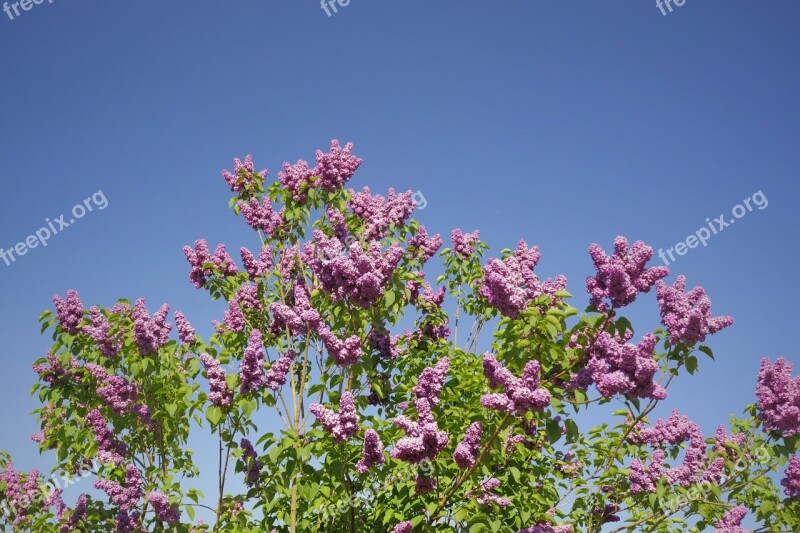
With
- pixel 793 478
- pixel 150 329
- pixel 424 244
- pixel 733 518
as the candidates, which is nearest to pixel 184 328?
pixel 150 329

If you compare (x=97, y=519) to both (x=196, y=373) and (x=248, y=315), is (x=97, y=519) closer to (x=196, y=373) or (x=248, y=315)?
(x=196, y=373)

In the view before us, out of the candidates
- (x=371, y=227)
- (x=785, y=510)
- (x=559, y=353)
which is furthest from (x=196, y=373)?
(x=785, y=510)

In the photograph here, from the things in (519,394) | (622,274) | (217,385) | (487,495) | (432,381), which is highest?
(217,385)

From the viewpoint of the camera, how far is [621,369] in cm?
520

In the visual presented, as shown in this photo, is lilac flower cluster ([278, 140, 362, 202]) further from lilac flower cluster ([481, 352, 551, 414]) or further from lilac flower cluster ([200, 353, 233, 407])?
lilac flower cluster ([481, 352, 551, 414])

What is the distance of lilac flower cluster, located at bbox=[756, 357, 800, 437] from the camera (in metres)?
→ 6.96

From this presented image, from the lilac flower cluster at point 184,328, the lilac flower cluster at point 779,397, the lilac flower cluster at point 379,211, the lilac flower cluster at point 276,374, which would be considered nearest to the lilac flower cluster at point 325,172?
the lilac flower cluster at point 379,211

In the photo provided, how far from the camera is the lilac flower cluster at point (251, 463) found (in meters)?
6.79

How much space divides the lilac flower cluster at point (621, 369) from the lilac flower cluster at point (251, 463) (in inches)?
139

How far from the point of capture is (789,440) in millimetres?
7121

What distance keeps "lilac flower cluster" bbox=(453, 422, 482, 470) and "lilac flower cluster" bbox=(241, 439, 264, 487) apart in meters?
2.91

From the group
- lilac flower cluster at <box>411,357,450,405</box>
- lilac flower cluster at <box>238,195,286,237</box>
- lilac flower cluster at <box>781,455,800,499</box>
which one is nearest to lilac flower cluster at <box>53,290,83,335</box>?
lilac flower cluster at <box>238,195,286,237</box>

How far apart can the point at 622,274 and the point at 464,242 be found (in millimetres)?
5585

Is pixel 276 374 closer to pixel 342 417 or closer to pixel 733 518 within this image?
pixel 342 417
